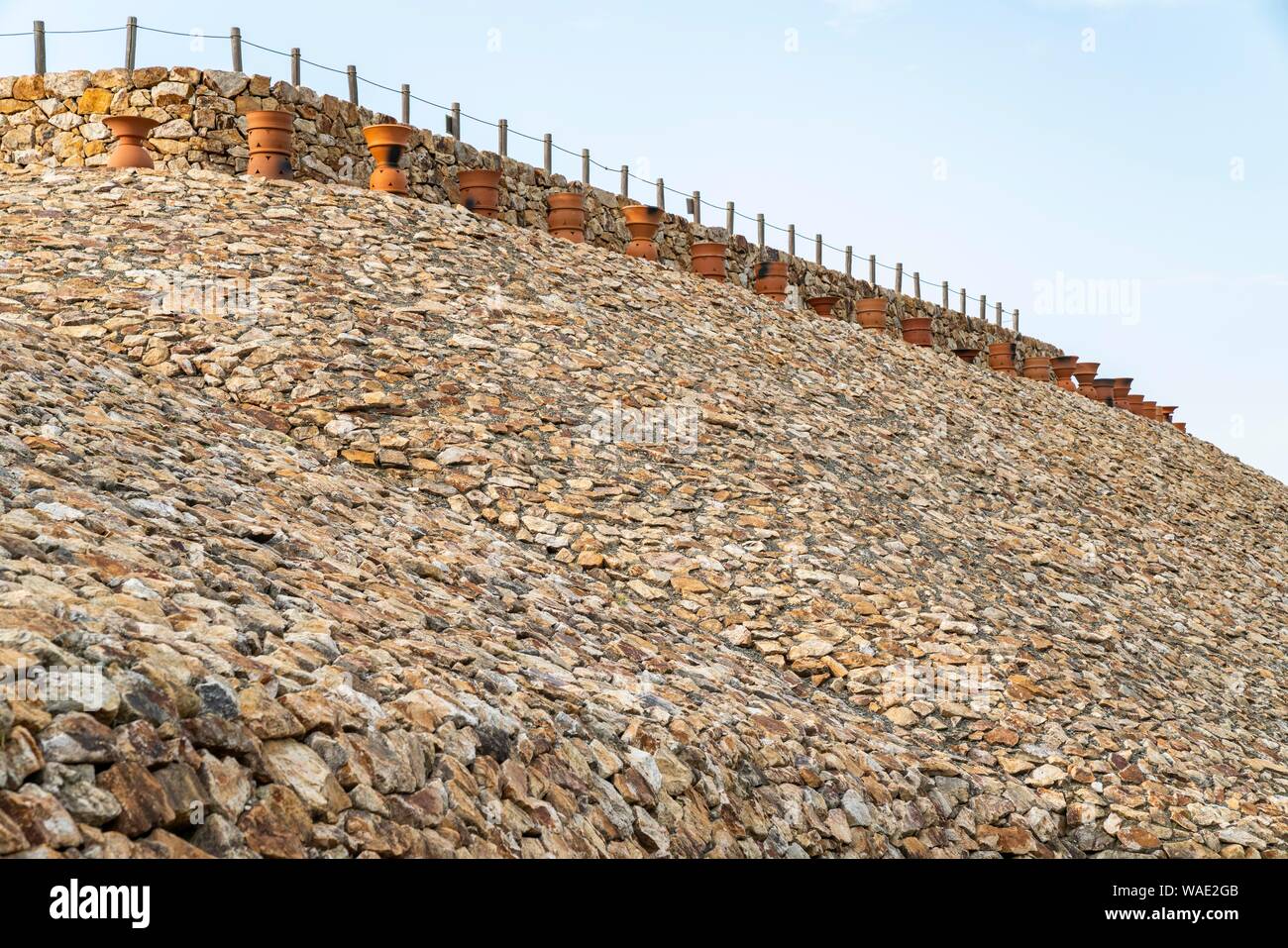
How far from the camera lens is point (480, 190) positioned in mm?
16844

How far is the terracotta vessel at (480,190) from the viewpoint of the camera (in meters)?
16.8

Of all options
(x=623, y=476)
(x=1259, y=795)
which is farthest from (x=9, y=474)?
(x=1259, y=795)

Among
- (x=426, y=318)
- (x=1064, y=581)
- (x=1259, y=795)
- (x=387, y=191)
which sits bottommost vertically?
→ (x=1259, y=795)

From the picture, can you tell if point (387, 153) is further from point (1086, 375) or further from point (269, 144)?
point (1086, 375)

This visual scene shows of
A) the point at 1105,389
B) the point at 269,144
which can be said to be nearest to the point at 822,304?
the point at 1105,389

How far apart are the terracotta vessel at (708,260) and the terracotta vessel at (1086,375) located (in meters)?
12.1

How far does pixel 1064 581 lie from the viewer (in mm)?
11711

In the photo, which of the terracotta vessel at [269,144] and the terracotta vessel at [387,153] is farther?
the terracotta vessel at [387,153]

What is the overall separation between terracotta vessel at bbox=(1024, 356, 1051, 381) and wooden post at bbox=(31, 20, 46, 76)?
2125 cm

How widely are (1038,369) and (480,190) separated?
15659mm

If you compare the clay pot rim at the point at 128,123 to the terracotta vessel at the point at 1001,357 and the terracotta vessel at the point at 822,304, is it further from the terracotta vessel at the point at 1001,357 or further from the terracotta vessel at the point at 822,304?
the terracotta vessel at the point at 1001,357

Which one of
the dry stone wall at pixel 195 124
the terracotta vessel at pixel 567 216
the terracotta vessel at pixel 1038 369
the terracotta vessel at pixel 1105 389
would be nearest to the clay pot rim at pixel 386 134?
the dry stone wall at pixel 195 124
